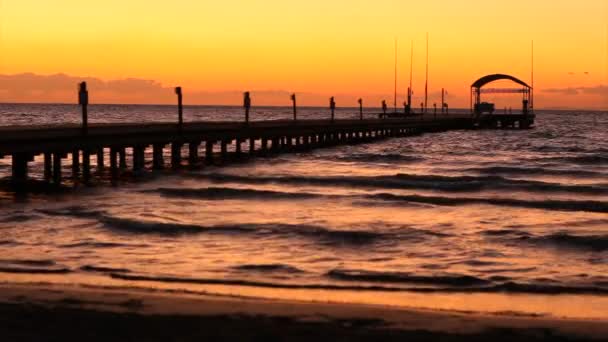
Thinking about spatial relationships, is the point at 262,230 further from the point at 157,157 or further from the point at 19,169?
the point at 157,157

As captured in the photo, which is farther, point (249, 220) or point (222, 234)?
point (249, 220)

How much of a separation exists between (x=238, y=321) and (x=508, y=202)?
1756 centimetres

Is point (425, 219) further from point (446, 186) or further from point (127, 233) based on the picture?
point (446, 186)

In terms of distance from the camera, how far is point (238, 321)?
975 cm

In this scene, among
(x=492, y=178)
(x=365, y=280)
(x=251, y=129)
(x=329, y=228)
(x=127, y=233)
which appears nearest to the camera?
(x=365, y=280)

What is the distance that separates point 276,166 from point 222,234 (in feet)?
75.4

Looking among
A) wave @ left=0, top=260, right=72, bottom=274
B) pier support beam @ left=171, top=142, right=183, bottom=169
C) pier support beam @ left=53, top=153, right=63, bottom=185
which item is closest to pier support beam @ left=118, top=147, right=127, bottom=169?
pier support beam @ left=171, top=142, right=183, bottom=169

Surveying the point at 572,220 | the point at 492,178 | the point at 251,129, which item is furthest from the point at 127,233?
the point at 251,129

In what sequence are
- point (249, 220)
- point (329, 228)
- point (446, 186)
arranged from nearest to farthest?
point (329, 228) → point (249, 220) → point (446, 186)

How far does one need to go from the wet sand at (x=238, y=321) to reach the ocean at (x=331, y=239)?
2.57ft

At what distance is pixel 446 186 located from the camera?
103ft

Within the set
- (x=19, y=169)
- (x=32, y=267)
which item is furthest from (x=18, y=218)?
(x=19, y=169)

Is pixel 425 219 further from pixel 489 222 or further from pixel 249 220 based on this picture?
pixel 249 220

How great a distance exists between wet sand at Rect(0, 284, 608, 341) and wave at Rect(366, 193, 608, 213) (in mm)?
14899
